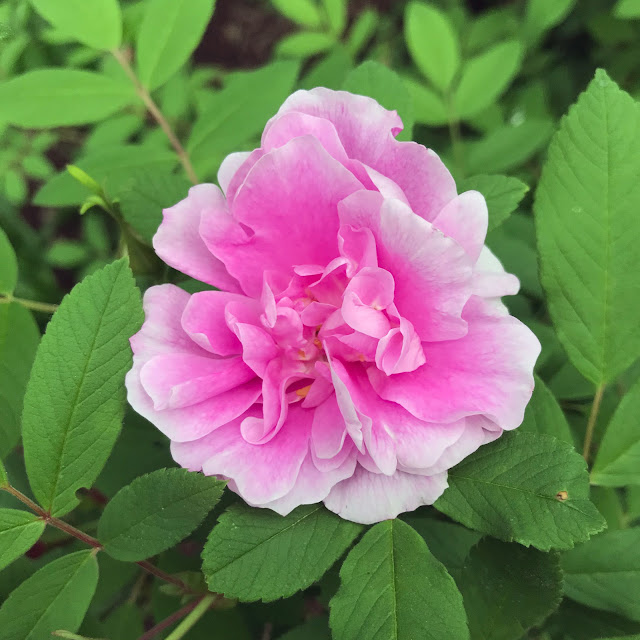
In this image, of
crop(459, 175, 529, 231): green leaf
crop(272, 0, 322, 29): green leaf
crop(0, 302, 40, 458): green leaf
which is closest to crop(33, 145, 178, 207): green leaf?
crop(0, 302, 40, 458): green leaf

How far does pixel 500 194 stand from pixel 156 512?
26.0 inches

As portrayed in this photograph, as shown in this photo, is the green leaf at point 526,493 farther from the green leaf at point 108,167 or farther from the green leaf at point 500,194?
the green leaf at point 108,167

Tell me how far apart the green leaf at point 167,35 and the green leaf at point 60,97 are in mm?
61

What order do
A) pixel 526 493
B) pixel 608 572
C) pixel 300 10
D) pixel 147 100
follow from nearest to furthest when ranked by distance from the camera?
pixel 526 493
pixel 608 572
pixel 147 100
pixel 300 10

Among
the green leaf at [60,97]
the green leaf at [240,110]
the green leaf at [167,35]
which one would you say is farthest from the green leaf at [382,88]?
the green leaf at [60,97]

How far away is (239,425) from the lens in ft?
2.58

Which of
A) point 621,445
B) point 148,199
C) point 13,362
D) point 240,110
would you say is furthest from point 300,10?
point 621,445

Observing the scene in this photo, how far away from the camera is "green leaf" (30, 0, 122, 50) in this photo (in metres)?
1.16

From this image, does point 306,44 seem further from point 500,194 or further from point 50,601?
point 50,601

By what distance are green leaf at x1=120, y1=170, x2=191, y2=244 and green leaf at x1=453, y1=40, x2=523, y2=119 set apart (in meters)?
0.95

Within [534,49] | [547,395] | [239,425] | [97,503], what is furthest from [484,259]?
[534,49]

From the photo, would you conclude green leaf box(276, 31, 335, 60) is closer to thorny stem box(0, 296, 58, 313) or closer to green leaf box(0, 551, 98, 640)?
thorny stem box(0, 296, 58, 313)

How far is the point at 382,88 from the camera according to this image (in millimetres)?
1000

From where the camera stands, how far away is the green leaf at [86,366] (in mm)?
780
